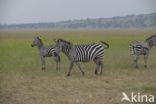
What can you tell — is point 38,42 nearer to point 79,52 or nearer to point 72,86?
point 79,52

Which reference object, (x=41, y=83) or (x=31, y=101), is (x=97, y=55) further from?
(x=31, y=101)

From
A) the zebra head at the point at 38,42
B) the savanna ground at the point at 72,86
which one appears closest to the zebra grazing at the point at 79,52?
the savanna ground at the point at 72,86

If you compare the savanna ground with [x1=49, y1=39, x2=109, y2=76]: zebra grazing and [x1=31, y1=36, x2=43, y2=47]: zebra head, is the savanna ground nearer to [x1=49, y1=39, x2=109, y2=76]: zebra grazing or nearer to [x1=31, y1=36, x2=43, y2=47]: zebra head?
[x1=49, y1=39, x2=109, y2=76]: zebra grazing

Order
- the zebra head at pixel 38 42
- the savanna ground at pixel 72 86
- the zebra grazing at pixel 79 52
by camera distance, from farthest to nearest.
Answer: the zebra head at pixel 38 42
the zebra grazing at pixel 79 52
the savanna ground at pixel 72 86

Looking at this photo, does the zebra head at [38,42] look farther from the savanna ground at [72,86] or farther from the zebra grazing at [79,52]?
the zebra grazing at [79,52]

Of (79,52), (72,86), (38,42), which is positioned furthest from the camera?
(38,42)

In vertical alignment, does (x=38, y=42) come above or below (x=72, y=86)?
above

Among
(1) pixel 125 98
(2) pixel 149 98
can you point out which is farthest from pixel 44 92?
(2) pixel 149 98

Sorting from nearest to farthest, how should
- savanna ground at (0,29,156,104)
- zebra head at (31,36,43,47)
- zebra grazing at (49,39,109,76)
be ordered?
savanna ground at (0,29,156,104) < zebra grazing at (49,39,109,76) < zebra head at (31,36,43,47)

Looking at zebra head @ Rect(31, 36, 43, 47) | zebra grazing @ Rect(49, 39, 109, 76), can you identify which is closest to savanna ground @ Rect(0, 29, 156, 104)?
zebra grazing @ Rect(49, 39, 109, 76)

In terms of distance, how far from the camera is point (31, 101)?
6551mm

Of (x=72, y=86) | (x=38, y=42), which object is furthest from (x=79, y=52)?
(x=72, y=86)

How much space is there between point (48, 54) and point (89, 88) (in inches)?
145

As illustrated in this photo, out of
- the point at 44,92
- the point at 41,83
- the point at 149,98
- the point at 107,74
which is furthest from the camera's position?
the point at 107,74
